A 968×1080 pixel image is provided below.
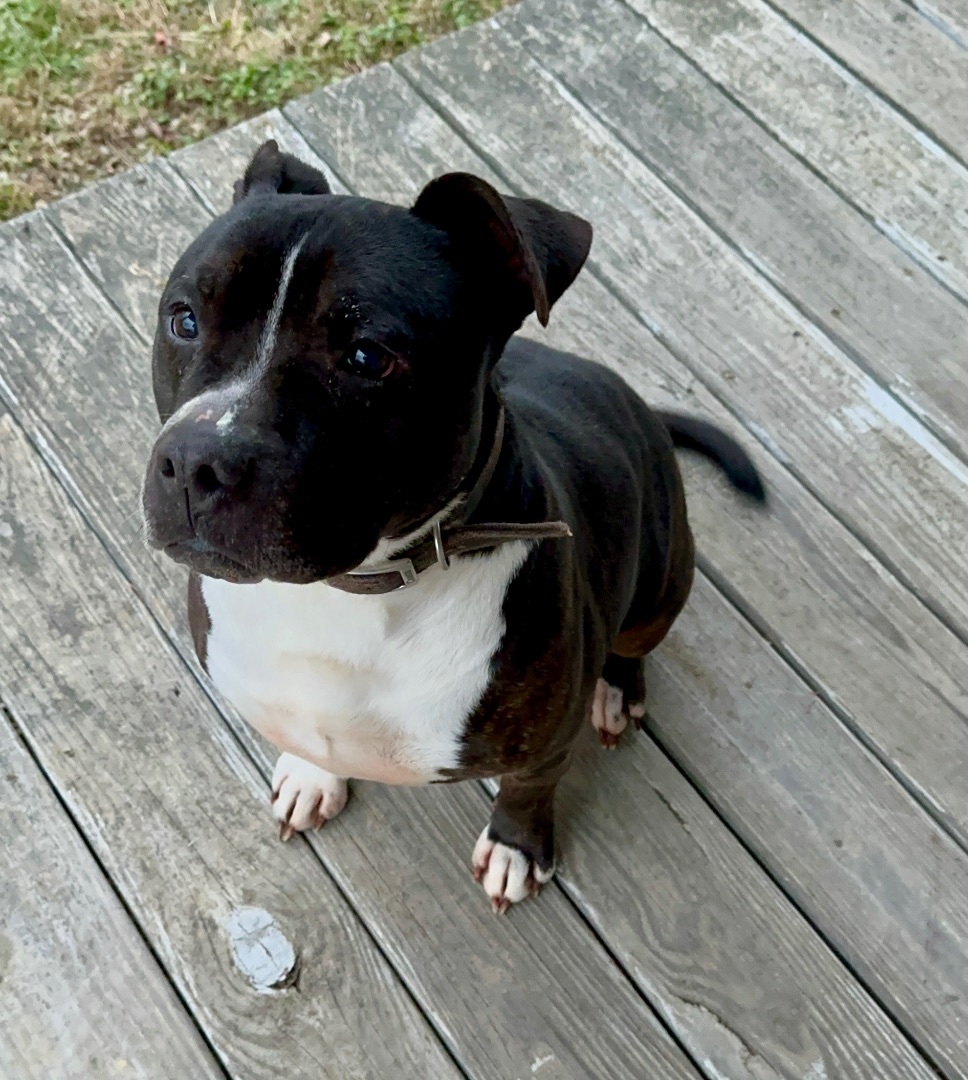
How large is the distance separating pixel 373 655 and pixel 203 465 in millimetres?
476

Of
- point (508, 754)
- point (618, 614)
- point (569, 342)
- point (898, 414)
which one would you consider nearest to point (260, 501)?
point (508, 754)

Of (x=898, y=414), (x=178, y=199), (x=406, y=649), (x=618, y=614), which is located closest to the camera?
(x=406, y=649)

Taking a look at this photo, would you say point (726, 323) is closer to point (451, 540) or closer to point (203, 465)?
point (451, 540)

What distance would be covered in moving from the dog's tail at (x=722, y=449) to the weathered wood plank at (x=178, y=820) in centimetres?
119

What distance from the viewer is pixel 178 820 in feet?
7.64

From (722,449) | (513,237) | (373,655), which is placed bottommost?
(722,449)

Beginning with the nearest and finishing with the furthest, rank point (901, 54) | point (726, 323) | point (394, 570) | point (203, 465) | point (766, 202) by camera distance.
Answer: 1. point (203, 465)
2. point (394, 570)
3. point (726, 323)
4. point (766, 202)
5. point (901, 54)

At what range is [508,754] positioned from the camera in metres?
1.83

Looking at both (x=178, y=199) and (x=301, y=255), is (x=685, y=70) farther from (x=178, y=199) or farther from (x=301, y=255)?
(x=301, y=255)

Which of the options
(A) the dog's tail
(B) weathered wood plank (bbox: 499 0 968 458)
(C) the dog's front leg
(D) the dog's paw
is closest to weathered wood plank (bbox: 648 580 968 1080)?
(A) the dog's tail

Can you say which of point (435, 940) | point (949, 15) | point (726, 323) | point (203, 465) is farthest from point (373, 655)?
point (949, 15)

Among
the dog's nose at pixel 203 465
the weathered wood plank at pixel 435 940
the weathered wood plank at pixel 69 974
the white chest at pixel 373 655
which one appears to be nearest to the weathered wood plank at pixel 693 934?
the weathered wood plank at pixel 435 940

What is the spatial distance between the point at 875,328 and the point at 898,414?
26 centimetres

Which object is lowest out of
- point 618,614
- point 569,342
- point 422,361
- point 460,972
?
point 460,972
